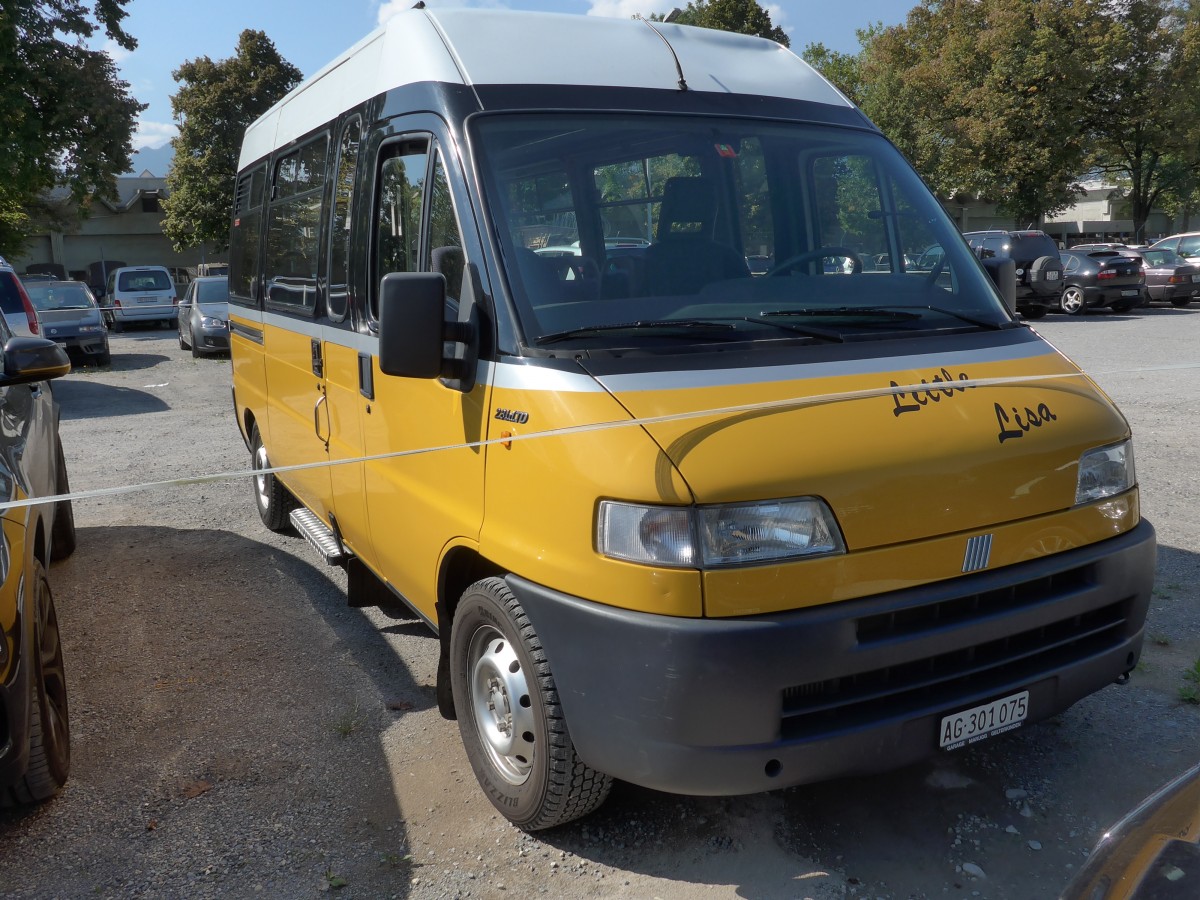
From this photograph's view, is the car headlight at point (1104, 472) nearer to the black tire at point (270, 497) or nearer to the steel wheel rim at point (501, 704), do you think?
the steel wheel rim at point (501, 704)

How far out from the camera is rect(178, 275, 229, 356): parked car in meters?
20.1

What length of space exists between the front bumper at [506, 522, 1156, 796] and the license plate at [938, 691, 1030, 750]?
3 cm

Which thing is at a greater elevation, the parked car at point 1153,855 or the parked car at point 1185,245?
the parked car at point 1185,245

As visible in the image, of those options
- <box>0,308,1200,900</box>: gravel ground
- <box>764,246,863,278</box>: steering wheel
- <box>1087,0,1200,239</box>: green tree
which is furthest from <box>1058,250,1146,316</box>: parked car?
<box>764,246,863,278</box>: steering wheel

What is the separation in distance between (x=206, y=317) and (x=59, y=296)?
296cm

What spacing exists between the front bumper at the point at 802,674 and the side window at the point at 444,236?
109cm

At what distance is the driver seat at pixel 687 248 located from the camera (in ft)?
11.6

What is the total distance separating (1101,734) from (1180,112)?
40.5 m

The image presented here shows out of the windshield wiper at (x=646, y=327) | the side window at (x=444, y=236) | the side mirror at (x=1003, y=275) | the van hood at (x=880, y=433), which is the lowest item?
the van hood at (x=880, y=433)

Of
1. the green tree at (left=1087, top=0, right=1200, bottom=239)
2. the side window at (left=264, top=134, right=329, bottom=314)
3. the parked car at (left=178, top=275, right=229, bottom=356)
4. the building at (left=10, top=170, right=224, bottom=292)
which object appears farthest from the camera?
the building at (left=10, top=170, right=224, bottom=292)

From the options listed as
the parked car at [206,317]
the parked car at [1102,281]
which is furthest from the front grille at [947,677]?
the parked car at [1102,281]

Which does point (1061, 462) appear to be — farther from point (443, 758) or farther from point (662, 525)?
point (443, 758)

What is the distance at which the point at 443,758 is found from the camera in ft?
13.1

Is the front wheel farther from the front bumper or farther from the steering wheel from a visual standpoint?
the front bumper
